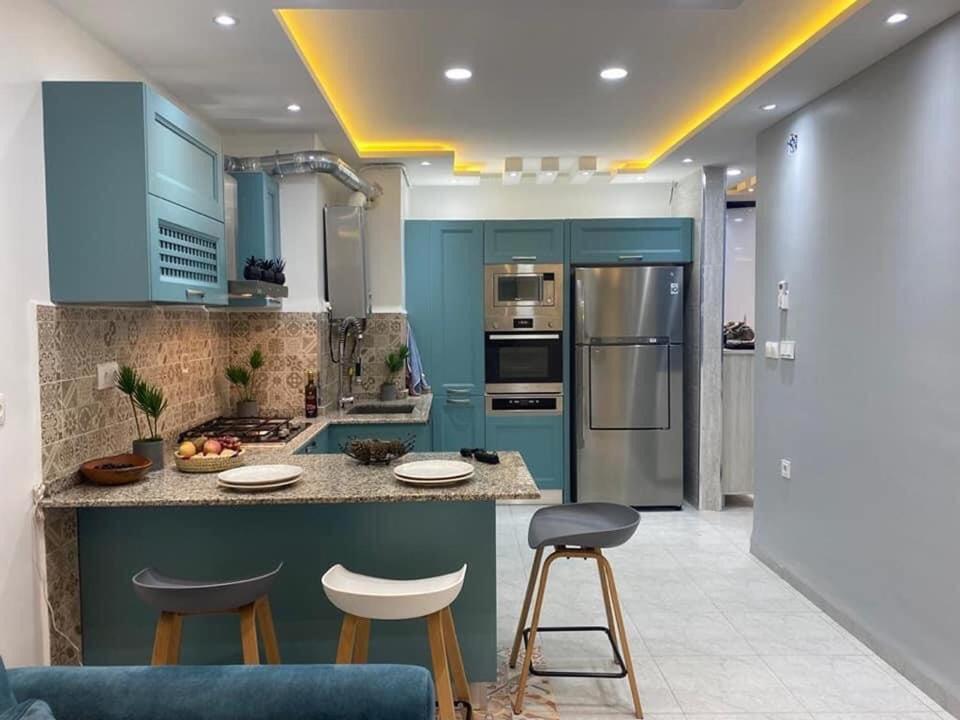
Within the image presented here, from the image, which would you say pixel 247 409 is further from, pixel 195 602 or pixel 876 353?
pixel 876 353

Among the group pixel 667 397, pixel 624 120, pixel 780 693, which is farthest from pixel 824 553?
pixel 624 120

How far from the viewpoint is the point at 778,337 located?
3605 millimetres

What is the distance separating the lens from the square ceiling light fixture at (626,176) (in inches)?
201

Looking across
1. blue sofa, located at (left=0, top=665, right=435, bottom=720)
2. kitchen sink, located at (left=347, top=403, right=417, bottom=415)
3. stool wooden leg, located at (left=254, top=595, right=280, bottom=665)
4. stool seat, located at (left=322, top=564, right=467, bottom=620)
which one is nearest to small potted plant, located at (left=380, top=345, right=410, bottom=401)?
kitchen sink, located at (left=347, top=403, right=417, bottom=415)

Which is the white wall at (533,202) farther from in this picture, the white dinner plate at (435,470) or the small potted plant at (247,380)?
the white dinner plate at (435,470)

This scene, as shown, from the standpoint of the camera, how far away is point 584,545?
2.29 meters

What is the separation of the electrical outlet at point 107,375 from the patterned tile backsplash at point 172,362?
3cm

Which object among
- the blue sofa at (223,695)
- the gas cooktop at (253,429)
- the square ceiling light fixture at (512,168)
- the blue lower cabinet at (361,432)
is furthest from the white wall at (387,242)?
the blue sofa at (223,695)

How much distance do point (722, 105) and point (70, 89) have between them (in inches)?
125

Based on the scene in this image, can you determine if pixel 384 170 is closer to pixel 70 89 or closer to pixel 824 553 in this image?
pixel 70 89

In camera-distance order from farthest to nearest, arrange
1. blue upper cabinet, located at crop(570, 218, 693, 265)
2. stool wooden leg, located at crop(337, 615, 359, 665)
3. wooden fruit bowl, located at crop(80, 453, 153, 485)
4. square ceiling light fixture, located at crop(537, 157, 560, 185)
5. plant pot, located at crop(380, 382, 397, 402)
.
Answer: blue upper cabinet, located at crop(570, 218, 693, 265) → square ceiling light fixture, located at crop(537, 157, 560, 185) → plant pot, located at crop(380, 382, 397, 402) → wooden fruit bowl, located at crop(80, 453, 153, 485) → stool wooden leg, located at crop(337, 615, 359, 665)

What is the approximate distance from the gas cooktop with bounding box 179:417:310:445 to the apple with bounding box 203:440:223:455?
50 centimetres

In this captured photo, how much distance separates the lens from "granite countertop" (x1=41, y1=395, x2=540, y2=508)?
209cm

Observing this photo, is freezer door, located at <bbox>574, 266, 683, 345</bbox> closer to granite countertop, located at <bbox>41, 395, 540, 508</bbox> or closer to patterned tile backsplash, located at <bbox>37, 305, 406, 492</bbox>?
patterned tile backsplash, located at <bbox>37, 305, 406, 492</bbox>
